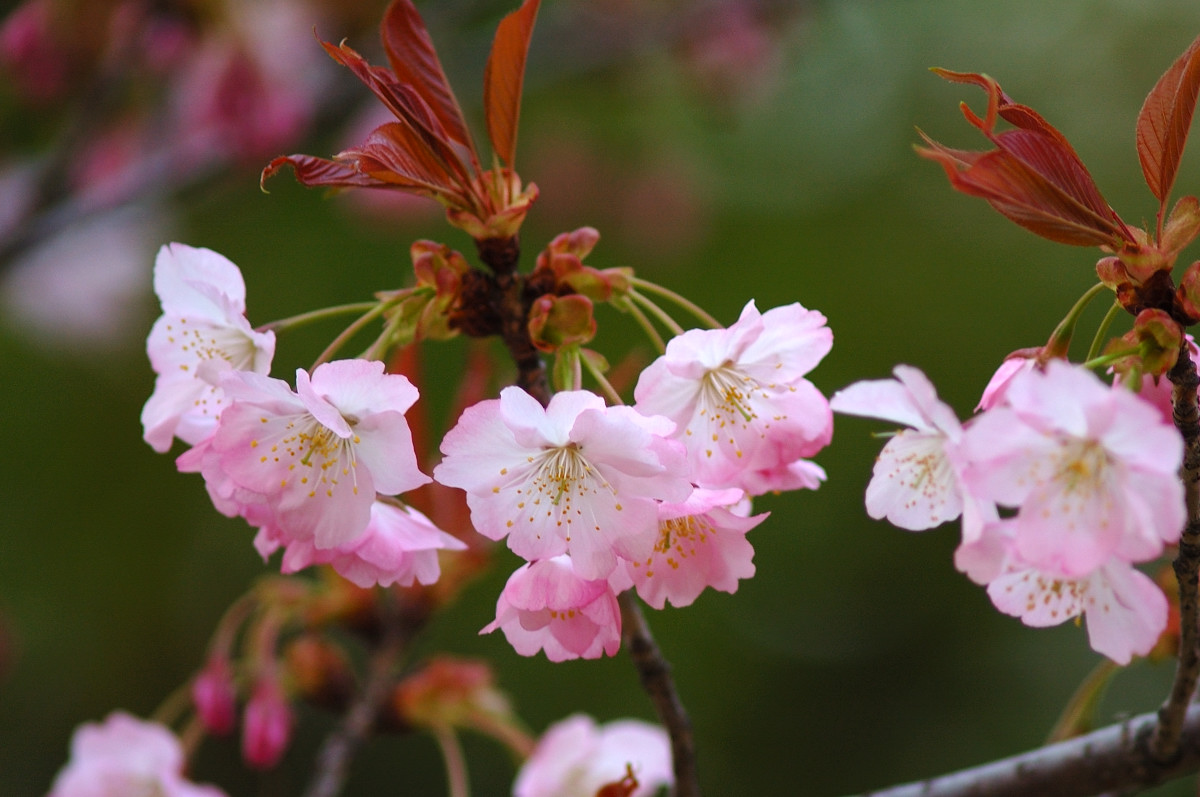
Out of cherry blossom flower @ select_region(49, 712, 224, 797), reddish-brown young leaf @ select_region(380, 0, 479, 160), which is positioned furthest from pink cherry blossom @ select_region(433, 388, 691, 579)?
cherry blossom flower @ select_region(49, 712, 224, 797)

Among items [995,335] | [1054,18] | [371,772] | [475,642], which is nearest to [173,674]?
[371,772]

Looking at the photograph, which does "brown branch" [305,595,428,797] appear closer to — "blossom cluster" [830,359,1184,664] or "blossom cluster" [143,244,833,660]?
"blossom cluster" [143,244,833,660]

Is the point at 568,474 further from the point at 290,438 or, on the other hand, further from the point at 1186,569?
the point at 1186,569

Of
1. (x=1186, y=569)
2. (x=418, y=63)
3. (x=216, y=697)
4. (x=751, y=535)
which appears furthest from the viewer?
(x=751, y=535)

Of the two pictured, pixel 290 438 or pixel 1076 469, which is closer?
pixel 1076 469

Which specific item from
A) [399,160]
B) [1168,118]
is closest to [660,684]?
[399,160]

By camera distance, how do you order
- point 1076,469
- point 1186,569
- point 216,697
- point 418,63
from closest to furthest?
point 1076,469 → point 1186,569 → point 418,63 → point 216,697

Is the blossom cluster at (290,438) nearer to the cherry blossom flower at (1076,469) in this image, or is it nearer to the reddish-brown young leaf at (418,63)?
the reddish-brown young leaf at (418,63)
